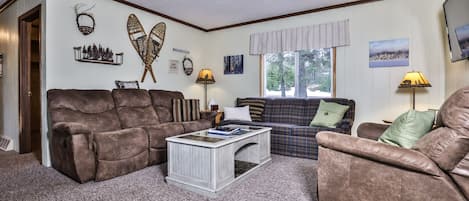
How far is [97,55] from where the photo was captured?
11.5ft

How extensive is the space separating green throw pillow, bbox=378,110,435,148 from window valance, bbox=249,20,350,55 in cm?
228

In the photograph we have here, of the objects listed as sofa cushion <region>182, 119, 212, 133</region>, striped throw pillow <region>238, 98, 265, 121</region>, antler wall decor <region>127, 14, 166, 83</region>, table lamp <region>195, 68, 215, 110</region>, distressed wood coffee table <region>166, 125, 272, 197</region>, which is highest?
antler wall decor <region>127, 14, 166, 83</region>

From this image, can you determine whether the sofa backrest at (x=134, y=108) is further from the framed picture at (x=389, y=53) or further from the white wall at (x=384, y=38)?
the framed picture at (x=389, y=53)

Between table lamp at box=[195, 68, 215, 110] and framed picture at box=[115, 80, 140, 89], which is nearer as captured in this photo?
Answer: framed picture at box=[115, 80, 140, 89]

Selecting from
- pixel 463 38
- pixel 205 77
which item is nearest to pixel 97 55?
pixel 205 77

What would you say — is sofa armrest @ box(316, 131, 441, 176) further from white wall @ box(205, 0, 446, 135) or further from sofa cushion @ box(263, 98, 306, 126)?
white wall @ box(205, 0, 446, 135)

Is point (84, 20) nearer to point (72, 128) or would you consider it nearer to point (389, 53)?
point (72, 128)

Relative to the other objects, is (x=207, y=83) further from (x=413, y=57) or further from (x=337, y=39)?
(x=413, y=57)

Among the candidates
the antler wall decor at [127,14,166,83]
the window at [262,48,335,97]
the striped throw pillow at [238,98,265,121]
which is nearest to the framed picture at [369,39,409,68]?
the window at [262,48,335,97]

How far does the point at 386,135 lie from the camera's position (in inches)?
80.3

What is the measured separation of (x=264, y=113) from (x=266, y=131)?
1.18 metres

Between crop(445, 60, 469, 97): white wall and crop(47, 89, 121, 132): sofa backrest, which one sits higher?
crop(445, 60, 469, 97): white wall

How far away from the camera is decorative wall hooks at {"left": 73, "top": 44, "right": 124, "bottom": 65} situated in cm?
332

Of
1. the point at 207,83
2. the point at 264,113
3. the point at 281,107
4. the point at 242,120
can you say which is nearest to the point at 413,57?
the point at 281,107
